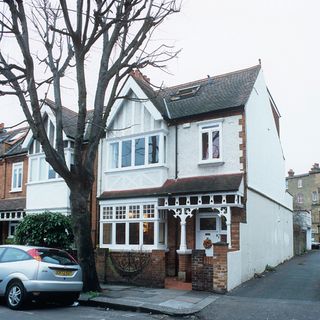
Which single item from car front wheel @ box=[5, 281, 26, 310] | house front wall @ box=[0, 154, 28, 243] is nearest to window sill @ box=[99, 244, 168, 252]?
car front wheel @ box=[5, 281, 26, 310]

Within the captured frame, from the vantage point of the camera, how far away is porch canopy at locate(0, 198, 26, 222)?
21688 mm

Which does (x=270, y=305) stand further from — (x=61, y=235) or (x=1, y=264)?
(x=61, y=235)

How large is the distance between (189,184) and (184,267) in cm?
307

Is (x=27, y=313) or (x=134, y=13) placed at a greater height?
(x=134, y=13)

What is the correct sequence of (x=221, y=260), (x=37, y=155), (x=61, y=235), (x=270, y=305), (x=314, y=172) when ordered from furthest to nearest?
(x=314, y=172) < (x=37, y=155) < (x=61, y=235) < (x=221, y=260) < (x=270, y=305)

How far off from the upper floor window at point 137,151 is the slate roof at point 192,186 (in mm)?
1129

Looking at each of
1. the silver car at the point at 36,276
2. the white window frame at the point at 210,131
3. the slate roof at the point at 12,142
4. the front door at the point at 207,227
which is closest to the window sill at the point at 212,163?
the white window frame at the point at 210,131

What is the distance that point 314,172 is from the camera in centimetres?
6034

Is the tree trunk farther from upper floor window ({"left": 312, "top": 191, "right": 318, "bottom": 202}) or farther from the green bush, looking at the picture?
upper floor window ({"left": 312, "top": 191, "right": 318, "bottom": 202})

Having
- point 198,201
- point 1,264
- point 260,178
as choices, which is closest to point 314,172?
point 260,178

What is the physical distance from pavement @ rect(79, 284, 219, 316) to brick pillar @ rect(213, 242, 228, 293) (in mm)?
361

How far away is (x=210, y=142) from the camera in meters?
16.5

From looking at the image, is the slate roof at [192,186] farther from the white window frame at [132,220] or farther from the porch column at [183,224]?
the porch column at [183,224]

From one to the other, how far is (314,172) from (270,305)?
53.0 m
